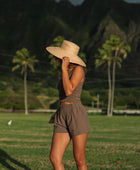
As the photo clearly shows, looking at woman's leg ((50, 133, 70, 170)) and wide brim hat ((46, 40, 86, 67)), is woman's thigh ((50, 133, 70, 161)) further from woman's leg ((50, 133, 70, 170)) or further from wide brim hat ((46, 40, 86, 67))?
wide brim hat ((46, 40, 86, 67))

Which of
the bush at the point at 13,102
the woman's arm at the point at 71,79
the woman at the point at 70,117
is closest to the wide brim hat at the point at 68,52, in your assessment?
the woman at the point at 70,117

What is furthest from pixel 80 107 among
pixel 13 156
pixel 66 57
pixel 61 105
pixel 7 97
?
pixel 7 97

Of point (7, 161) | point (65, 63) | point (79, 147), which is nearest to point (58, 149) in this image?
point (79, 147)

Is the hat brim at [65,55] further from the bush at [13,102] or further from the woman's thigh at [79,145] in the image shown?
the bush at [13,102]

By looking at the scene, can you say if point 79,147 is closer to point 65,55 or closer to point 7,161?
point 65,55

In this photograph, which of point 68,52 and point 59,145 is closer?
point 59,145

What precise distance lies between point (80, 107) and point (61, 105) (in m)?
0.32

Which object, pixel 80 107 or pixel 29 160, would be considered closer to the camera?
pixel 80 107

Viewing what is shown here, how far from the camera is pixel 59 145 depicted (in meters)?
5.98

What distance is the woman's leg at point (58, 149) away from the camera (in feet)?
19.5

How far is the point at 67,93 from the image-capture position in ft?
19.4

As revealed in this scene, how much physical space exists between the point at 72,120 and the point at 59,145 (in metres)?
0.45

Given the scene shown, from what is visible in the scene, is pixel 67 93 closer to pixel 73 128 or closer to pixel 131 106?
pixel 73 128

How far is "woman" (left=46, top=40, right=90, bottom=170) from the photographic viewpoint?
5.96m
